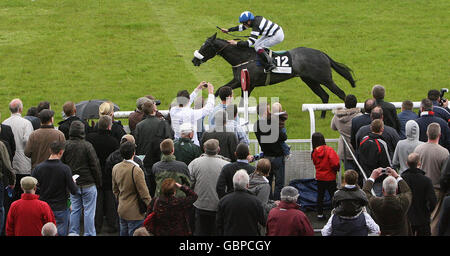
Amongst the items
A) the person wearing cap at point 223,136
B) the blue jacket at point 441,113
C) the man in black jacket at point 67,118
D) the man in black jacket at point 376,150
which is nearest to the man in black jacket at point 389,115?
the blue jacket at point 441,113

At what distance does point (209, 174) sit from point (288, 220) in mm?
1508

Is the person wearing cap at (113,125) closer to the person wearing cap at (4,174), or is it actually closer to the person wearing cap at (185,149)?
the person wearing cap at (185,149)

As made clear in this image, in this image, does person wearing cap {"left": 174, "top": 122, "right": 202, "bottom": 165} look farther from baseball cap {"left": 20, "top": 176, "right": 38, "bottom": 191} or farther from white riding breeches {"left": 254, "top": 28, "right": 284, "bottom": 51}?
white riding breeches {"left": 254, "top": 28, "right": 284, "bottom": 51}

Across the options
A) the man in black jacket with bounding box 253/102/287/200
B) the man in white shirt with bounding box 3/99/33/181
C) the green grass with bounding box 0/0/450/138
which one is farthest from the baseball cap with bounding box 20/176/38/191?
the green grass with bounding box 0/0/450/138

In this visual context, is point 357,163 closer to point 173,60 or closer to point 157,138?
point 157,138

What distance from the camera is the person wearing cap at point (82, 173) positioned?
827cm

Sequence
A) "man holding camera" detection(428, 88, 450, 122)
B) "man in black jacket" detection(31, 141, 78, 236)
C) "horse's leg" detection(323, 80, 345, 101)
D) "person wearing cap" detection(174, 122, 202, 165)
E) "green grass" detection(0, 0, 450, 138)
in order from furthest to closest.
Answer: "green grass" detection(0, 0, 450, 138) → "horse's leg" detection(323, 80, 345, 101) → "man holding camera" detection(428, 88, 450, 122) → "person wearing cap" detection(174, 122, 202, 165) → "man in black jacket" detection(31, 141, 78, 236)

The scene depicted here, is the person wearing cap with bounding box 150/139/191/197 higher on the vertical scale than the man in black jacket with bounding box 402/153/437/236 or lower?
higher

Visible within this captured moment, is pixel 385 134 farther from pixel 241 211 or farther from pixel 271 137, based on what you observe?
pixel 241 211

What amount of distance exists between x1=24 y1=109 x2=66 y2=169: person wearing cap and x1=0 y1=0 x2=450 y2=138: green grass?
5.52m

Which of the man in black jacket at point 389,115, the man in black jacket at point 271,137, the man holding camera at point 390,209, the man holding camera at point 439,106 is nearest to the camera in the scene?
the man holding camera at point 390,209

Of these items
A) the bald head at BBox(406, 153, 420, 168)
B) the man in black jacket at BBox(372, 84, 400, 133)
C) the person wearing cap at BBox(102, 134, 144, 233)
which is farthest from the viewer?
the man in black jacket at BBox(372, 84, 400, 133)

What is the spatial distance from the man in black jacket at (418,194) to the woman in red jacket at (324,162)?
135 cm

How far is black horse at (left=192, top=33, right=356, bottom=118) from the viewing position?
45.1 feet
